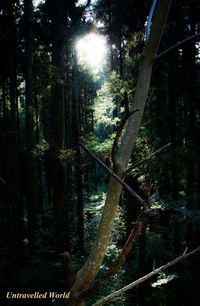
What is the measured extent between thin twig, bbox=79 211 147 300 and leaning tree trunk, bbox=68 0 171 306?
0.11 m

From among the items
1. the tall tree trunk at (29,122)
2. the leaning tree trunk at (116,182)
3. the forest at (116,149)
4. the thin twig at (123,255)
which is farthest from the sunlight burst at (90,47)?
the thin twig at (123,255)

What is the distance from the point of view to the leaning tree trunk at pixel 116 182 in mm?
1916

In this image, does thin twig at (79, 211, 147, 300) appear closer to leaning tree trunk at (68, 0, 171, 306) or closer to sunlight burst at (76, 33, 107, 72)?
leaning tree trunk at (68, 0, 171, 306)

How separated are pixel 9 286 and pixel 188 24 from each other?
37.9 feet

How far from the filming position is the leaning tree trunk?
6.29 feet

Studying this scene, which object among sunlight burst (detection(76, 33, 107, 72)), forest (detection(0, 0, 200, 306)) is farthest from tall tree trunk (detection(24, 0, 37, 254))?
sunlight burst (detection(76, 33, 107, 72))

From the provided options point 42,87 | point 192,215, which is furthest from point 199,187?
point 42,87

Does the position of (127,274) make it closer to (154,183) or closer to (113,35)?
(154,183)

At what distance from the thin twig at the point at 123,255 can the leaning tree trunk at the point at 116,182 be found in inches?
4.3

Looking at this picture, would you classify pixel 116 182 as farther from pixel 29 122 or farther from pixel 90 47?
pixel 90 47

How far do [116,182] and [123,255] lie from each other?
0.52 m

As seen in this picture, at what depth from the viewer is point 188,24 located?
1152 centimetres

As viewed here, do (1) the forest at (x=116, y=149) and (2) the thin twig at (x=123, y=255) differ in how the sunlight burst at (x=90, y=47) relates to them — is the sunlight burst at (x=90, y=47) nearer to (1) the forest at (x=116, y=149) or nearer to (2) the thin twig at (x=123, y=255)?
(1) the forest at (x=116, y=149)

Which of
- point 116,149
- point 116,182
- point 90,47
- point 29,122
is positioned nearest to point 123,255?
point 116,182
